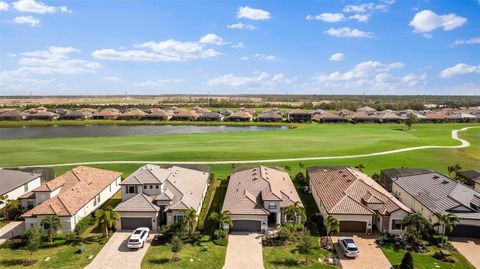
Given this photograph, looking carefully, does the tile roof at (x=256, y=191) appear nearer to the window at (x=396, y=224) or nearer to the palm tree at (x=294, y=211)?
the palm tree at (x=294, y=211)

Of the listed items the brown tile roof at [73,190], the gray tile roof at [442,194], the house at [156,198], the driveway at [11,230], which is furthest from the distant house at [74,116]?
the gray tile roof at [442,194]

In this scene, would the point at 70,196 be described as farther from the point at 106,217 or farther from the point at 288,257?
the point at 288,257

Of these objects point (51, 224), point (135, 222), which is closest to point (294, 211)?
point (135, 222)

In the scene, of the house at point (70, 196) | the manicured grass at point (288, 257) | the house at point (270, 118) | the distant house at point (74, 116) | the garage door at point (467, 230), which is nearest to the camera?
the manicured grass at point (288, 257)

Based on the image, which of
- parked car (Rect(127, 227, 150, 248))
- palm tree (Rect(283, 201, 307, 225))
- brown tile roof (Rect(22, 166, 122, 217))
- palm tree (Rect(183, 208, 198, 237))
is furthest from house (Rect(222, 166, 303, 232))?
brown tile roof (Rect(22, 166, 122, 217))

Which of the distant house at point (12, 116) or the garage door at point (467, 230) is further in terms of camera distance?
the distant house at point (12, 116)

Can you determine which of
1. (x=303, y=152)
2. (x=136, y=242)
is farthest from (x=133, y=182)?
(x=303, y=152)

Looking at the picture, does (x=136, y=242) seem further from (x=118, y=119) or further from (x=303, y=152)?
(x=118, y=119)
